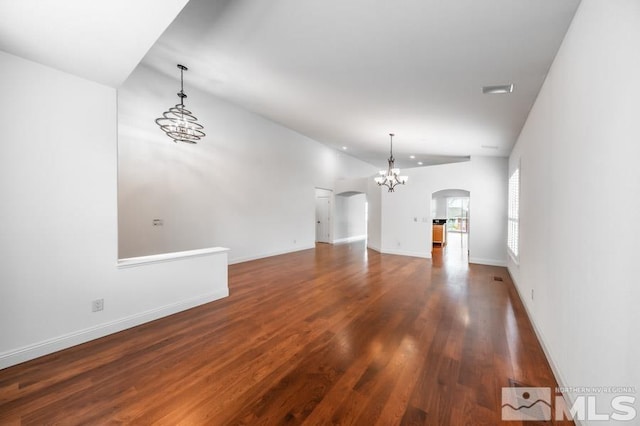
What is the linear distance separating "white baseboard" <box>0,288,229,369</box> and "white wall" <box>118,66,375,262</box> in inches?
76.1

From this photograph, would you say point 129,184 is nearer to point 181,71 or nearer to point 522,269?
point 181,71

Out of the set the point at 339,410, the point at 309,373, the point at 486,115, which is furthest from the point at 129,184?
the point at 486,115

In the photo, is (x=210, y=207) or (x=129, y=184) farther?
(x=210, y=207)

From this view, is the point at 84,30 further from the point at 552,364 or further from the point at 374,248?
the point at 374,248

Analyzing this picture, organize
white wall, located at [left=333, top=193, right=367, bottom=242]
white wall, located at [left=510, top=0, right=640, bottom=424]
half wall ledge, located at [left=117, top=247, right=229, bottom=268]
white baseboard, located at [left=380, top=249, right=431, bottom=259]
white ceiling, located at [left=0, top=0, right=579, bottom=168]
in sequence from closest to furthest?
white wall, located at [left=510, top=0, right=640, bottom=424] < white ceiling, located at [left=0, top=0, right=579, bottom=168] < half wall ledge, located at [left=117, top=247, right=229, bottom=268] < white baseboard, located at [left=380, top=249, right=431, bottom=259] < white wall, located at [left=333, top=193, right=367, bottom=242]

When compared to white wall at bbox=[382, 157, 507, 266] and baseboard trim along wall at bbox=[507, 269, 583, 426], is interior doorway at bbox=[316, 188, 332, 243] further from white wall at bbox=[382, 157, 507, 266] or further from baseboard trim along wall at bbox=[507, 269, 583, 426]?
baseboard trim along wall at bbox=[507, 269, 583, 426]

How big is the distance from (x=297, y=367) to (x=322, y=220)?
856cm

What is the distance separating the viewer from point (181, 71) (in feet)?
15.2

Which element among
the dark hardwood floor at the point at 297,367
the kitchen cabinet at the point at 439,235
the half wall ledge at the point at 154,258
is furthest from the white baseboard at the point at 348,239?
the half wall ledge at the point at 154,258

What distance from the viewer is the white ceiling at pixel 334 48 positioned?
200 centimetres

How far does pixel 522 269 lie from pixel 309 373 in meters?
3.97

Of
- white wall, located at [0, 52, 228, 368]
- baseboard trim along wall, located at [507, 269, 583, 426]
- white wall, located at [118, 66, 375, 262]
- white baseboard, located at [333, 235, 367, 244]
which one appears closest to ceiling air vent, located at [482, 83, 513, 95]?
baseboard trim along wall, located at [507, 269, 583, 426]

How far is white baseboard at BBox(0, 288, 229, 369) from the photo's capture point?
7.66 ft

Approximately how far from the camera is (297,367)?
2.29 m
